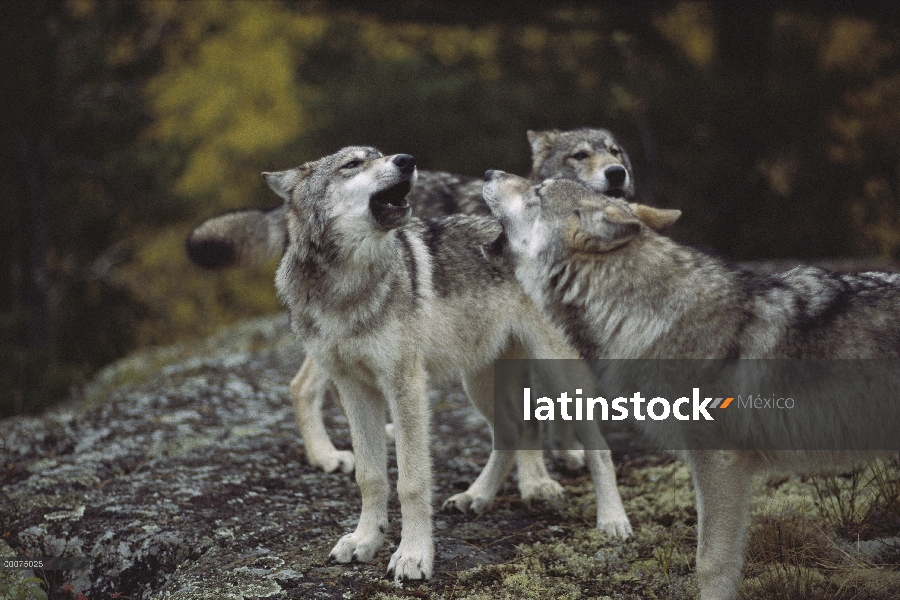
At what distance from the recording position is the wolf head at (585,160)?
492 centimetres

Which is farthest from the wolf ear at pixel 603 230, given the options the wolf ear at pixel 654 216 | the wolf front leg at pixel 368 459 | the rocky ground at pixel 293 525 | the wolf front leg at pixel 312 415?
the wolf front leg at pixel 312 415

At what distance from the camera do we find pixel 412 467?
11.5ft

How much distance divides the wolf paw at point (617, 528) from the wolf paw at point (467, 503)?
0.60 m

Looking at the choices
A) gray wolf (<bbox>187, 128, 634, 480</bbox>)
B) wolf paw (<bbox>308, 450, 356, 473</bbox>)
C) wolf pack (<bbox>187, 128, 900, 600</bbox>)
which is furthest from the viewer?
wolf paw (<bbox>308, 450, 356, 473</bbox>)

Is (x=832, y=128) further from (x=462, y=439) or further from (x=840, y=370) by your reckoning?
(x=840, y=370)

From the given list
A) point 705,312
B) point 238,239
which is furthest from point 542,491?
point 238,239

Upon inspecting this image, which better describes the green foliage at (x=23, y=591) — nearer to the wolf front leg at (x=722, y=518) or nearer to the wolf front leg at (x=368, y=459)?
the wolf front leg at (x=368, y=459)

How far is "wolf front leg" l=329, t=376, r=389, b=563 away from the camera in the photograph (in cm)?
358

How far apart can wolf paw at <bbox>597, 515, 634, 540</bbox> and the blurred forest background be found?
6740mm

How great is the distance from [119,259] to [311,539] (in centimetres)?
937

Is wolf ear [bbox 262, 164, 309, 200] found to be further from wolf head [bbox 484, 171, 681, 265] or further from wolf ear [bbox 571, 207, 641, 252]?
wolf ear [bbox 571, 207, 641, 252]

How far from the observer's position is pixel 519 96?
12.9 m

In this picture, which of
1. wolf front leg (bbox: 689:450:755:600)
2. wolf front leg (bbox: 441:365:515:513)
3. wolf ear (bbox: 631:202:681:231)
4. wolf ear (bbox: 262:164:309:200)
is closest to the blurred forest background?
wolf ear (bbox: 262:164:309:200)

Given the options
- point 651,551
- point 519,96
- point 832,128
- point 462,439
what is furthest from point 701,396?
point 519,96
